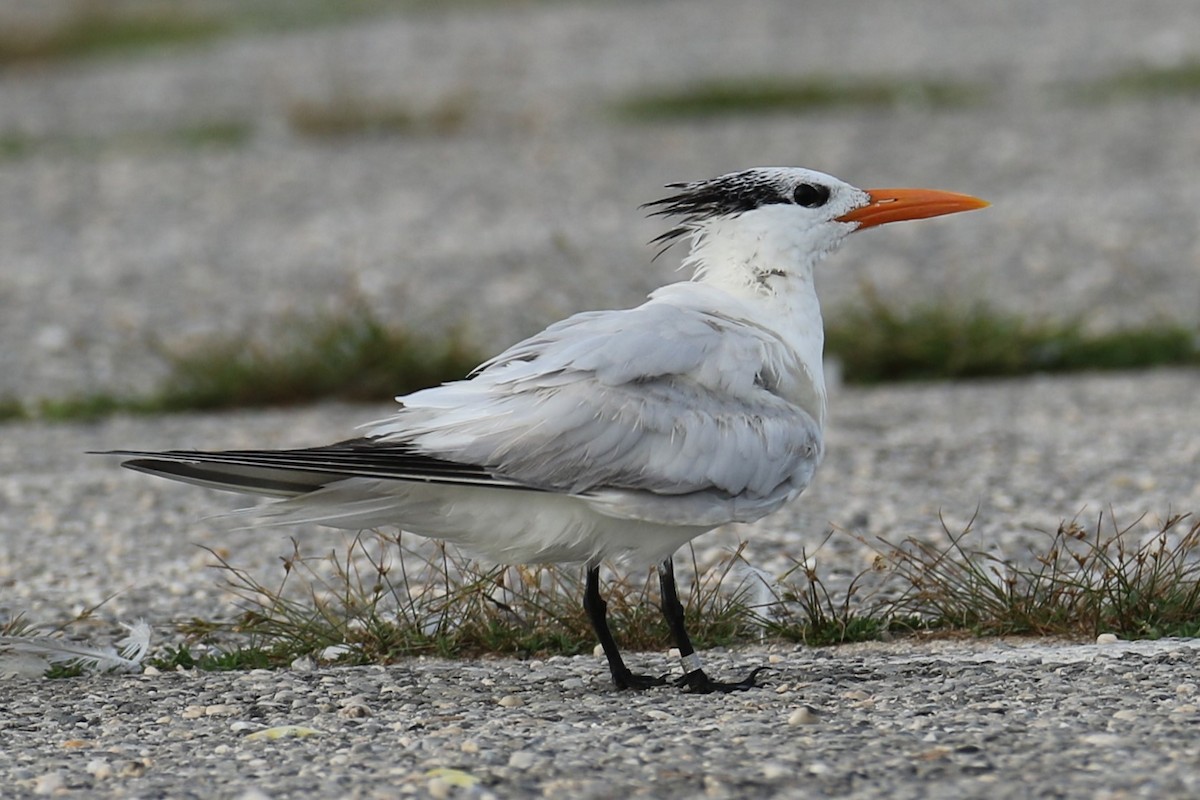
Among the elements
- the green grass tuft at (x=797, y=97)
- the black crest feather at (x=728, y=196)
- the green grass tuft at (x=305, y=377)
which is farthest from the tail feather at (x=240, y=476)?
the green grass tuft at (x=797, y=97)

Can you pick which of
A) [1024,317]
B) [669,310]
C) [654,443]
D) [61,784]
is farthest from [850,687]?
[1024,317]

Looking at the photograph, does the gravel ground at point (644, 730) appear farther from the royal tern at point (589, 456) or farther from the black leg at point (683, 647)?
the royal tern at point (589, 456)

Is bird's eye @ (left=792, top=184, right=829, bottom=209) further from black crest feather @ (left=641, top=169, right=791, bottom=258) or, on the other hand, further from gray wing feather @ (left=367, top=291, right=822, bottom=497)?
gray wing feather @ (left=367, top=291, right=822, bottom=497)

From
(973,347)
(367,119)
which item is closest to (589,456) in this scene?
(973,347)

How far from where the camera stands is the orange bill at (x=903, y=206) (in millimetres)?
4762

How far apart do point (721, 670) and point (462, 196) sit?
27.0 ft

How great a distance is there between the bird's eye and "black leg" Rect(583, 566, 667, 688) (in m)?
1.12

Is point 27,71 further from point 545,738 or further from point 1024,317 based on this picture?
point 545,738

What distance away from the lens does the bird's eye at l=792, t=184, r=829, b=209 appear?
15.3 feet

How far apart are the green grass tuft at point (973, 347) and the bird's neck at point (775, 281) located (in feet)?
13.4

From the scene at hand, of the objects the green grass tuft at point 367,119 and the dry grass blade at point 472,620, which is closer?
the dry grass blade at point 472,620

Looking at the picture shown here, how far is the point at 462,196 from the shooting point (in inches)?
486

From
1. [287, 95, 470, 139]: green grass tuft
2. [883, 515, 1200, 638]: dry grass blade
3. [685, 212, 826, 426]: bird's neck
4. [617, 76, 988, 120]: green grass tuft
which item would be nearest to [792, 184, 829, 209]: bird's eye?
[685, 212, 826, 426]: bird's neck

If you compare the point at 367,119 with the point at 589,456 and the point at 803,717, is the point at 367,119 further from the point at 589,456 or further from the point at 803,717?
the point at 803,717
